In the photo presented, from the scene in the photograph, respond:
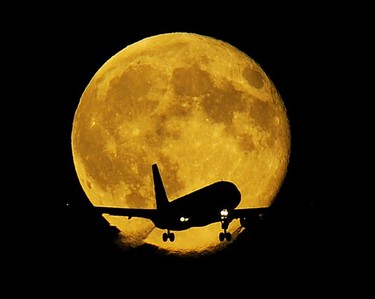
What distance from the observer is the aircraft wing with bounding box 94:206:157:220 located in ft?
72.7

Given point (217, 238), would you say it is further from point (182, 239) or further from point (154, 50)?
point (154, 50)

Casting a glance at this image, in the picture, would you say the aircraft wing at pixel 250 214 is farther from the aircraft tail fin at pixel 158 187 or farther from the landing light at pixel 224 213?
the aircraft tail fin at pixel 158 187

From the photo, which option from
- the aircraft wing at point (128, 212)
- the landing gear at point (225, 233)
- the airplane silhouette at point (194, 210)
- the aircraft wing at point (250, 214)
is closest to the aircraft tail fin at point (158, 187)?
the airplane silhouette at point (194, 210)

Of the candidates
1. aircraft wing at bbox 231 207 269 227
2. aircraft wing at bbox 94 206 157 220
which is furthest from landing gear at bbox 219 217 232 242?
aircraft wing at bbox 94 206 157 220

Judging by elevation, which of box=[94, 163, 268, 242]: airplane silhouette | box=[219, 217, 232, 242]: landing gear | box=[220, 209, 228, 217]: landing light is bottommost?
box=[219, 217, 232, 242]: landing gear

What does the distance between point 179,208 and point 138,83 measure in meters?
4.11

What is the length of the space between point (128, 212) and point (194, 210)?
6.76 feet

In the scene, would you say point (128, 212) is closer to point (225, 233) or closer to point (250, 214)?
point (225, 233)

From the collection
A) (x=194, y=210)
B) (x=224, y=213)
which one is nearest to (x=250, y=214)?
(x=224, y=213)

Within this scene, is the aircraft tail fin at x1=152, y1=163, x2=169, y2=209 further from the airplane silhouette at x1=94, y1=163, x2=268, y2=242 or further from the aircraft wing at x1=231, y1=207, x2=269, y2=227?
the aircraft wing at x1=231, y1=207, x2=269, y2=227

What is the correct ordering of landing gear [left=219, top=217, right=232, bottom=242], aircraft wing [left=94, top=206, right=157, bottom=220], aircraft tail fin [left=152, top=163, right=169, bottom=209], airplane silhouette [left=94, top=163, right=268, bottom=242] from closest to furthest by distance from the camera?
landing gear [left=219, top=217, right=232, bottom=242]
aircraft tail fin [left=152, top=163, right=169, bottom=209]
airplane silhouette [left=94, top=163, right=268, bottom=242]
aircraft wing [left=94, top=206, right=157, bottom=220]

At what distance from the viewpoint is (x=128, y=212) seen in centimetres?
2225

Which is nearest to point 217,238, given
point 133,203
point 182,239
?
point 182,239

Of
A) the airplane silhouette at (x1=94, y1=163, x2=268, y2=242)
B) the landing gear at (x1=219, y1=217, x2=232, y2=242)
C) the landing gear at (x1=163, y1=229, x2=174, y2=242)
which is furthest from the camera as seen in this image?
the landing gear at (x1=163, y1=229, x2=174, y2=242)
